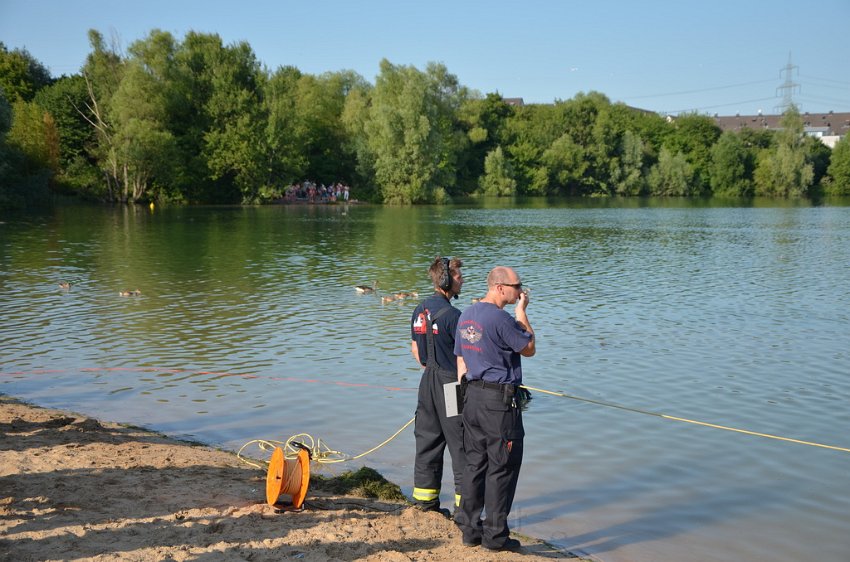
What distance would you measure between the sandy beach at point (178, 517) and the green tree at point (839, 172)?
4696 inches

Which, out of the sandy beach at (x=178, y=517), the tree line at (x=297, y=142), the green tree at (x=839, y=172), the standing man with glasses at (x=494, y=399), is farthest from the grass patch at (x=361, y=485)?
the green tree at (x=839, y=172)

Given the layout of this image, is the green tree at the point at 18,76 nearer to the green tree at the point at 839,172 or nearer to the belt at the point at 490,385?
the belt at the point at 490,385

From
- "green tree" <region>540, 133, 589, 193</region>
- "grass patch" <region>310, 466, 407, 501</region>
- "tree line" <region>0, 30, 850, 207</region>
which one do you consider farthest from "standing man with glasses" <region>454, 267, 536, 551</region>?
"green tree" <region>540, 133, 589, 193</region>

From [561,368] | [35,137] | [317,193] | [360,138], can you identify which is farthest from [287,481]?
[360,138]

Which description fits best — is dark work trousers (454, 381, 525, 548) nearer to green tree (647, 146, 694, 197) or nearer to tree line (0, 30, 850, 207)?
tree line (0, 30, 850, 207)

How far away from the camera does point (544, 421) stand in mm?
10859

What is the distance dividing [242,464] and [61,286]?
54.9 ft

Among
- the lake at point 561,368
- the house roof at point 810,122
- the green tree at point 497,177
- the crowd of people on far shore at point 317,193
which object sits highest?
the house roof at point 810,122

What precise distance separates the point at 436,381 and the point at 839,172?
393 ft

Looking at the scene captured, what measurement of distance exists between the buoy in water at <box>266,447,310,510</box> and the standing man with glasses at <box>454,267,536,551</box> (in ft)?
4.75

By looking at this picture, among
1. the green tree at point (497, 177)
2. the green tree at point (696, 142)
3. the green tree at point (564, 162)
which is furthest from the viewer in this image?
the green tree at point (696, 142)

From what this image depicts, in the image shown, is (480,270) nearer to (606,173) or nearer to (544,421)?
(544,421)

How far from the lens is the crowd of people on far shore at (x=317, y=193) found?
3327 inches

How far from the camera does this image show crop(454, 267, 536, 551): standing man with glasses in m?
6.15
